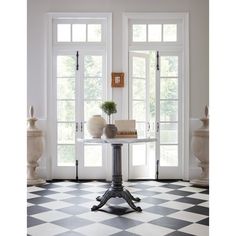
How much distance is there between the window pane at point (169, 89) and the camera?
677cm

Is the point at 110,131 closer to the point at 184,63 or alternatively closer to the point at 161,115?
the point at 161,115

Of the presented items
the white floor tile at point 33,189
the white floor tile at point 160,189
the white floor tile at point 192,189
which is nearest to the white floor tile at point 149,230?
the white floor tile at point 160,189

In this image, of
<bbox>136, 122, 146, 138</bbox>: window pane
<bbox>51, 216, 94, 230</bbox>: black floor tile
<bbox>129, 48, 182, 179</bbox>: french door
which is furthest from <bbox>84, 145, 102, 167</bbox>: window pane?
<bbox>51, 216, 94, 230</bbox>: black floor tile

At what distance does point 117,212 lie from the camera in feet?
14.3

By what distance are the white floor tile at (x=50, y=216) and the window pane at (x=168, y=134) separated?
2.89m

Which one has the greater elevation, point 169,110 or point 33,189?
point 169,110

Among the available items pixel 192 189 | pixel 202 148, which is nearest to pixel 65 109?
pixel 202 148

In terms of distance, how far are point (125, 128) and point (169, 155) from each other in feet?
7.33

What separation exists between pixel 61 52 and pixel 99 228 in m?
3.88

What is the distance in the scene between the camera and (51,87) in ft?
21.9

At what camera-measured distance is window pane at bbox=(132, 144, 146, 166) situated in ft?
22.0

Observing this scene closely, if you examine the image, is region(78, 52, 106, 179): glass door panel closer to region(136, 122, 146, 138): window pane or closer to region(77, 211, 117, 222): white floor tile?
region(136, 122, 146, 138): window pane

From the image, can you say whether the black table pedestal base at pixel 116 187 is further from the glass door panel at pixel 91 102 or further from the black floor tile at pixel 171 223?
the glass door panel at pixel 91 102
